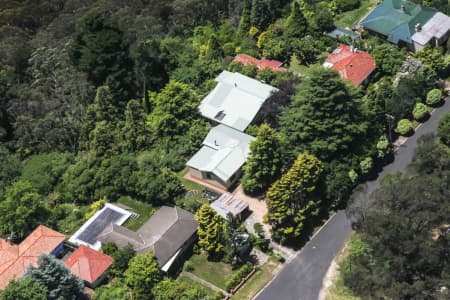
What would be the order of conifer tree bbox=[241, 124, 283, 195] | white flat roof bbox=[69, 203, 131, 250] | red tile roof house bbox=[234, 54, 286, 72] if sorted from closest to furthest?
1. white flat roof bbox=[69, 203, 131, 250]
2. conifer tree bbox=[241, 124, 283, 195]
3. red tile roof house bbox=[234, 54, 286, 72]

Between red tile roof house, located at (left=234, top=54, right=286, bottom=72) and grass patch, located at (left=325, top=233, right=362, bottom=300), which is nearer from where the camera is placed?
grass patch, located at (left=325, top=233, right=362, bottom=300)

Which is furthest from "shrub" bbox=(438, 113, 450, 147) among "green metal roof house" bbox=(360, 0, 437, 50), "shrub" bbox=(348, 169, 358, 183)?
"green metal roof house" bbox=(360, 0, 437, 50)

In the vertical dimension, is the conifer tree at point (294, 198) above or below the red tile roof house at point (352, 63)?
below

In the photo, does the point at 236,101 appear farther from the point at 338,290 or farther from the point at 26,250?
the point at 26,250

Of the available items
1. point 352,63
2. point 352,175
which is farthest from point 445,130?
point 352,63

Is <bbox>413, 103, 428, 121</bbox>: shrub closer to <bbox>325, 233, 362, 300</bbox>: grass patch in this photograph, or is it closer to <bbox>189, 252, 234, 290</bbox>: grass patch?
<bbox>325, 233, 362, 300</bbox>: grass patch

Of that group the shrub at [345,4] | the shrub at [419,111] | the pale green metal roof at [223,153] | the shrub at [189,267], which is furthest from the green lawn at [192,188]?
the shrub at [345,4]

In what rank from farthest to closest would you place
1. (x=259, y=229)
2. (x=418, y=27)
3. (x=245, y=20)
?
(x=245, y=20)
(x=418, y=27)
(x=259, y=229)

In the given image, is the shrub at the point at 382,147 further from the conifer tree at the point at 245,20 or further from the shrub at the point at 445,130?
the conifer tree at the point at 245,20
